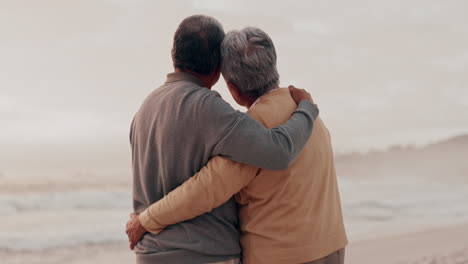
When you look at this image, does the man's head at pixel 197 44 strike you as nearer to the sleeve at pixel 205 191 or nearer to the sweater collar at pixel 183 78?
the sweater collar at pixel 183 78

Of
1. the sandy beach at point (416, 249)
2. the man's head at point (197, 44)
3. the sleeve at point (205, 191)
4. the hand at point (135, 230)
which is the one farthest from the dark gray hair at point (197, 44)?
the sandy beach at point (416, 249)

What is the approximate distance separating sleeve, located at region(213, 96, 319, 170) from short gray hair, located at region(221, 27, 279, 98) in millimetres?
181

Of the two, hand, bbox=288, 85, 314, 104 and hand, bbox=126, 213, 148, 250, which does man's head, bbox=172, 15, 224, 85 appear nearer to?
hand, bbox=288, 85, 314, 104

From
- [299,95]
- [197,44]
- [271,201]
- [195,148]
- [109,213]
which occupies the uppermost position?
[197,44]

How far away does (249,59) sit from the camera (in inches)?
67.7

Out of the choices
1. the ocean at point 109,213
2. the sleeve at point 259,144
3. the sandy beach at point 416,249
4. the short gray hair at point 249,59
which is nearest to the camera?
the sleeve at point 259,144

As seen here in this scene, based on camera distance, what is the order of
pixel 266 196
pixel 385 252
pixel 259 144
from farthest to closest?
1. pixel 385 252
2. pixel 266 196
3. pixel 259 144

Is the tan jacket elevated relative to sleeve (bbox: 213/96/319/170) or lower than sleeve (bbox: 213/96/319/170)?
lower

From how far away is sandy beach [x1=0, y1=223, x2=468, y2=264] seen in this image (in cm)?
486

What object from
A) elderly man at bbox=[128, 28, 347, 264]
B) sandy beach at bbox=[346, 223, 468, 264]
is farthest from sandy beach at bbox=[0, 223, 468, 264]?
elderly man at bbox=[128, 28, 347, 264]

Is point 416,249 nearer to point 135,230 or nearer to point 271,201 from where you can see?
point 271,201

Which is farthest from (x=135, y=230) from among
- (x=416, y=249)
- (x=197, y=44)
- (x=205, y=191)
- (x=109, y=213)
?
(x=109, y=213)

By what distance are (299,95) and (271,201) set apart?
0.37m

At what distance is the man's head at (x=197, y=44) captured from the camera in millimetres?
1749
